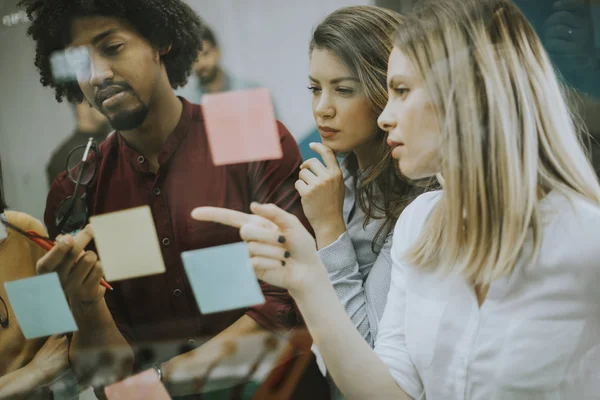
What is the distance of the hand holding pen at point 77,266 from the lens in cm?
137

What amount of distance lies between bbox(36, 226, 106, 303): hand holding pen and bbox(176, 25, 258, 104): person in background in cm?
42

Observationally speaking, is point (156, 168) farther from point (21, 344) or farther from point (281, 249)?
point (21, 344)

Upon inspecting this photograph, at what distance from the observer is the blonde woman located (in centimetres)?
96

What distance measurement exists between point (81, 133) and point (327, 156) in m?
0.60

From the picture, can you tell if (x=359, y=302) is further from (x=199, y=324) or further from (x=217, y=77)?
(x=217, y=77)

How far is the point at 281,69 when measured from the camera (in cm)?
122

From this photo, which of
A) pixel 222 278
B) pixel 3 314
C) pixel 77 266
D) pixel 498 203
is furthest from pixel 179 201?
pixel 498 203

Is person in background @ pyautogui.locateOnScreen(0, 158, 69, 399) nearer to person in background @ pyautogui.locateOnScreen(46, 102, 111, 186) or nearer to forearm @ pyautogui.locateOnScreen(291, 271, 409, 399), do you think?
person in background @ pyautogui.locateOnScreen(46, 102, 111, 186)

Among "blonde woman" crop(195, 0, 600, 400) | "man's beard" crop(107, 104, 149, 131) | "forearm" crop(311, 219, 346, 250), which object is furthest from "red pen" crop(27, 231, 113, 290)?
"blonde woman" crop(195, 0, 600, 400)

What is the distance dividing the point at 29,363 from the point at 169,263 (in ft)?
1.70

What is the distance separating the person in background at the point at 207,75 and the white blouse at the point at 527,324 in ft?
1.95

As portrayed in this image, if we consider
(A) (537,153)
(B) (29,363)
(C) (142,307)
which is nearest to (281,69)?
(A) (537,153)

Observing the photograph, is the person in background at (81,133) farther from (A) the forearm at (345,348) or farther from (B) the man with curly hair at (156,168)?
(A) the forearm at (345,348)

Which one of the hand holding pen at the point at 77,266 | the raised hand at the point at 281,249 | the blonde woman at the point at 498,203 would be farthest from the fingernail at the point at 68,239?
the blonde woman at the point at 498,203
